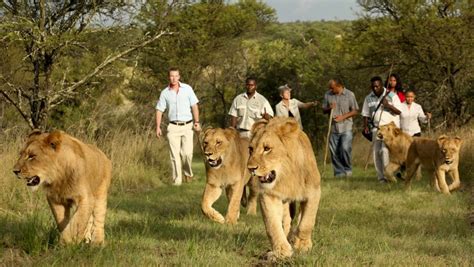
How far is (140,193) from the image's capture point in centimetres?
1092

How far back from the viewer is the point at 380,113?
39.9 feet

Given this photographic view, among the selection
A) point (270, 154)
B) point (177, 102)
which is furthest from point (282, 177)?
point (177, 102)

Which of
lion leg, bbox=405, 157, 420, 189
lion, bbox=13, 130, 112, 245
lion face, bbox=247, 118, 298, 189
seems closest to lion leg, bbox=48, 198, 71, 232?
lion, bbox=13, 130, 112, 245

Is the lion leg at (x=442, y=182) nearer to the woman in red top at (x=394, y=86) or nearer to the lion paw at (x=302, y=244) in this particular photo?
the woman in red top at (x=394, y=86)

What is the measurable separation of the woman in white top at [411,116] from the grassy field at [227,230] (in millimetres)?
1278

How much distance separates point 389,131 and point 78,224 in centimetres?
779

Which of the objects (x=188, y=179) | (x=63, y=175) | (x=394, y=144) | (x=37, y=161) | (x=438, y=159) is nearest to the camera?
(x=37, y=161)

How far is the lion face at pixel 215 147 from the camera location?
25.6 feet

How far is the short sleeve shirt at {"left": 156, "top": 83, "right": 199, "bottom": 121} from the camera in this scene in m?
11.7

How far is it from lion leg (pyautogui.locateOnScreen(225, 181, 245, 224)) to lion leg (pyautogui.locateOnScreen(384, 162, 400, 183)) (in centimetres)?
483

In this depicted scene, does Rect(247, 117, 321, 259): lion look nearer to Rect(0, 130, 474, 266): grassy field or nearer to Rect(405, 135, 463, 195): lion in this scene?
Rect(0, 130, 474, 266): grassy field

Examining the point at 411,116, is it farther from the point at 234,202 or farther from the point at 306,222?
the point at 306,222

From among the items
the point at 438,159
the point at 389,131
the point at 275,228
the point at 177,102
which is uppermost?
the point at 177,102

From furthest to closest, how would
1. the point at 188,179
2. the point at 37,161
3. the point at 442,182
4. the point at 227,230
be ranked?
1. the point at 188,179
2. the point at 442,182
3. the point at 227,230
4. the point at 37,161
